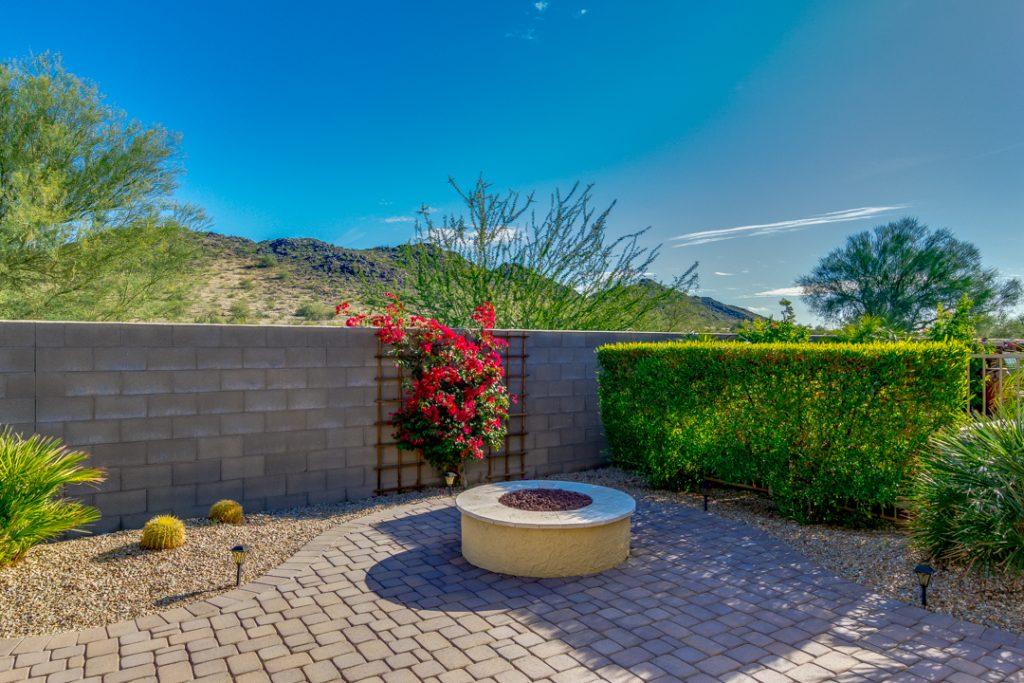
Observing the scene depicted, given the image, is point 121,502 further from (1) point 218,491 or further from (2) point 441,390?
(2) point 441,390

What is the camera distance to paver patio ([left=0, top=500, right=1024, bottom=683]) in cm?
308

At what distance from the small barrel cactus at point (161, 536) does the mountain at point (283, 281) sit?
11000 mm

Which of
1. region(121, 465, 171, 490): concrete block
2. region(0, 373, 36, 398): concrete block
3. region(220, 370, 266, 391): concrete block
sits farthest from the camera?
region(220, 370, 266, 391): concrete block

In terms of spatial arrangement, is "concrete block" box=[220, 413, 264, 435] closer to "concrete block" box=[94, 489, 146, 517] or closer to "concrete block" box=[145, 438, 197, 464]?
"concrete block" box=[145, 438, 197, 464]

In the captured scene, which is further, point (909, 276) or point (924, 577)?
point (909, 276)

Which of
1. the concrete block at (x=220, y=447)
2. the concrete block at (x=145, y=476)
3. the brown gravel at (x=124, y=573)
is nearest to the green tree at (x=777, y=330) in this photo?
the brown gravel at (x=124, y=573)

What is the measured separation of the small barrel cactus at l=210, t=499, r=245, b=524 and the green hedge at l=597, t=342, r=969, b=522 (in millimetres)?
4266

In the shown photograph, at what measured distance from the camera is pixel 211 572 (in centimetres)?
437

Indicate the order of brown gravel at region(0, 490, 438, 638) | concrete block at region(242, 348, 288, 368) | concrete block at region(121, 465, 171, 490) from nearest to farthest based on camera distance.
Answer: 1. brown gravel at region(0, 490, 438, 638)
2. concrete block at region(121, 465, 171, 490)
3. concrete block at region(242, 348, 288, 368)

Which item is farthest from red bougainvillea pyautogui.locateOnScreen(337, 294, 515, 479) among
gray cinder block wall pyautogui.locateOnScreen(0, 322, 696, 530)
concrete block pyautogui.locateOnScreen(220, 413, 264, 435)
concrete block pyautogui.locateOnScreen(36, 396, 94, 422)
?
concrete block pyautogui.locateOnScreen(36, 396, 94, 422)

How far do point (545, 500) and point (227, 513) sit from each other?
2885 mm

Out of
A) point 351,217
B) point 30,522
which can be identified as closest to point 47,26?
point 351,217

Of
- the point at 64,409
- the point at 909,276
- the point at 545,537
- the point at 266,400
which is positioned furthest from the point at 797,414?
the point at 909,276

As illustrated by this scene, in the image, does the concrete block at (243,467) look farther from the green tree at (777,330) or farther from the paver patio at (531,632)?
the green tree at (777,330)
